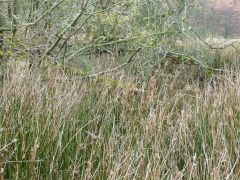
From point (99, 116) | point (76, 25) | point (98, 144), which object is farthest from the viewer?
point (76, 25)

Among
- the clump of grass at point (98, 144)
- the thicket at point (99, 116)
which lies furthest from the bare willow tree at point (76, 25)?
the clump of grass at point (98, 144)

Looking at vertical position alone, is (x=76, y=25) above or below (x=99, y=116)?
above

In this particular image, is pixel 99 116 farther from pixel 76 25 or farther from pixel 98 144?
pixel 76 25

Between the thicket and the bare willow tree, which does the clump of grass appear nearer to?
the thicket

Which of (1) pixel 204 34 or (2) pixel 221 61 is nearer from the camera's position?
(1) pixel 204 34

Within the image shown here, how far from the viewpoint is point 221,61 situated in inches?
254

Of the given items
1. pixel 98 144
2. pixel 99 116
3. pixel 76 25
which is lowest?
pixel 98 144

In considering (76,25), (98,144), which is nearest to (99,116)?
(98,144)

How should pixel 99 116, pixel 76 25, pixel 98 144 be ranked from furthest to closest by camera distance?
pixel 76 25 < pixel 98 144 < pixel 99 116

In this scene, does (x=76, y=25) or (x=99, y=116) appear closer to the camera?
(x=99, y=116)

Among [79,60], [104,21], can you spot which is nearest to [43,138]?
[104,21]

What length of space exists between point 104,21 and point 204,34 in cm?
313

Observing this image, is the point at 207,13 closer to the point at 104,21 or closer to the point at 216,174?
the point at 104,21

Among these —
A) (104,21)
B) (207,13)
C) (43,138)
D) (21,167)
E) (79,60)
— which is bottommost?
(21,167)
